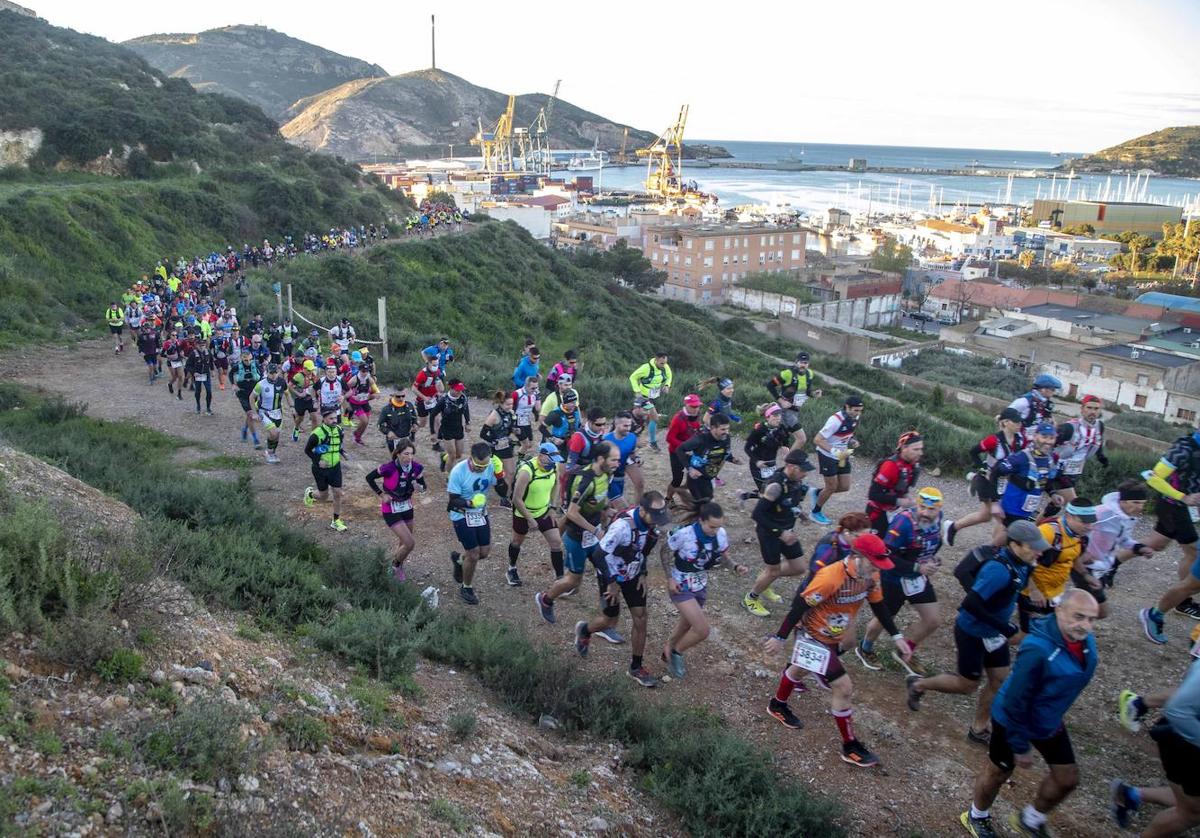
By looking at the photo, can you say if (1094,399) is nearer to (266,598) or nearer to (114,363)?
(266,598)

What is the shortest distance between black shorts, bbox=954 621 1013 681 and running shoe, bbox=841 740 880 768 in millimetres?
864

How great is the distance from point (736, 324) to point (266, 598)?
2139 inches

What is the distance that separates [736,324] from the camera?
5866cm

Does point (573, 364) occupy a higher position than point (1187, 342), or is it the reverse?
point (573, 364)

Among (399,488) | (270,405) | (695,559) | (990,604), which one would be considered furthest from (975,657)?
(270,405)

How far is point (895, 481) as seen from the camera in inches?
292

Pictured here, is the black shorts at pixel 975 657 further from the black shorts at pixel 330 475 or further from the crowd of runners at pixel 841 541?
the black shorts at pixel 330 475

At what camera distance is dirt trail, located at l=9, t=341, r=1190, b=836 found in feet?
17.6

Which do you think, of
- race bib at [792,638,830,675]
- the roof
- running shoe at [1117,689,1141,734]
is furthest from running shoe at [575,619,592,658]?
the roof

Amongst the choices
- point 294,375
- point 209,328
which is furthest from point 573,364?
point 209,328

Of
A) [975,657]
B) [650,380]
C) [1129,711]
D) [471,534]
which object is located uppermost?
[650,380]

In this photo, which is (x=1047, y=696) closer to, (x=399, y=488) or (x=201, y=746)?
(x=201, y=746)

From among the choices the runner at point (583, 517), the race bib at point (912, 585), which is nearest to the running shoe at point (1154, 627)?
the race bib at point (912, 585)

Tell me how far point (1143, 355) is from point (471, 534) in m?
48.6
